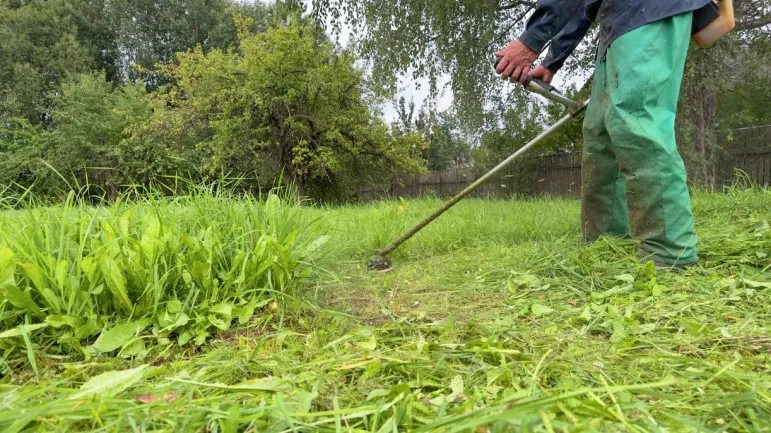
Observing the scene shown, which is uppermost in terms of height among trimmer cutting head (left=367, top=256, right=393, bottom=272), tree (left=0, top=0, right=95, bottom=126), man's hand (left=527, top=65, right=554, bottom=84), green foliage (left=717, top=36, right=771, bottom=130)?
tree (left=0, top=0, right=95, bottom=126)

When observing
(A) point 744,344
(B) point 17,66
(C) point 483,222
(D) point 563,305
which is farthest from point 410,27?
(B) point 17,66

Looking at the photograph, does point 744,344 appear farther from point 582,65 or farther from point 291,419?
point 582,65

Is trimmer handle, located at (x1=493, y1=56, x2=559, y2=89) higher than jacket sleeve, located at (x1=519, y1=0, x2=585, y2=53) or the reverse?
the reverse

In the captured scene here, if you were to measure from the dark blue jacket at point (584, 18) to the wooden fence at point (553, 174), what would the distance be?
0.89 m

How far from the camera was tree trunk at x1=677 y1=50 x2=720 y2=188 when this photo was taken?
15.0 feet

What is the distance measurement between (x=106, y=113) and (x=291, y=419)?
1599cm

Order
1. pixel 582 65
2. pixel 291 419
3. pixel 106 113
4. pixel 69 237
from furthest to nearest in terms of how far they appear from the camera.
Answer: pixel 106 113
pixel 582 65
pixel 69 237
pixel 291 419

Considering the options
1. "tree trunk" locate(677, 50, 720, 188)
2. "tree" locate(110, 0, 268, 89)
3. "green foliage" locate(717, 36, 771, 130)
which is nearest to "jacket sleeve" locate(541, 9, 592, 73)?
"tree trunk" locate(677, 50, 720, 188)

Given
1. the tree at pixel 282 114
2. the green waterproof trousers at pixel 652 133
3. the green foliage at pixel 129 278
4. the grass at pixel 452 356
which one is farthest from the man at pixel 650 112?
the tree at pixel 282 114

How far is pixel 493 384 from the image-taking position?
0.81 meters

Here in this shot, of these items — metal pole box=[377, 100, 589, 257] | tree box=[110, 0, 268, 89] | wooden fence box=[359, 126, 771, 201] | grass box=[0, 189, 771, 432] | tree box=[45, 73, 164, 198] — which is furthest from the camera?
tree box=[110, 0, 268, 89]

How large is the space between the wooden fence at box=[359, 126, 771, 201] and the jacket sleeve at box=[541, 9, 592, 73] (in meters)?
0.76

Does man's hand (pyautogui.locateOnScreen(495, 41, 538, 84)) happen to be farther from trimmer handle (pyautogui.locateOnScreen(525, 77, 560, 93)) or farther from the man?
the man

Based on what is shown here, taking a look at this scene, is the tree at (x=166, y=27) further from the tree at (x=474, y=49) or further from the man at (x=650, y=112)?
the man at (x=650, y=112)
